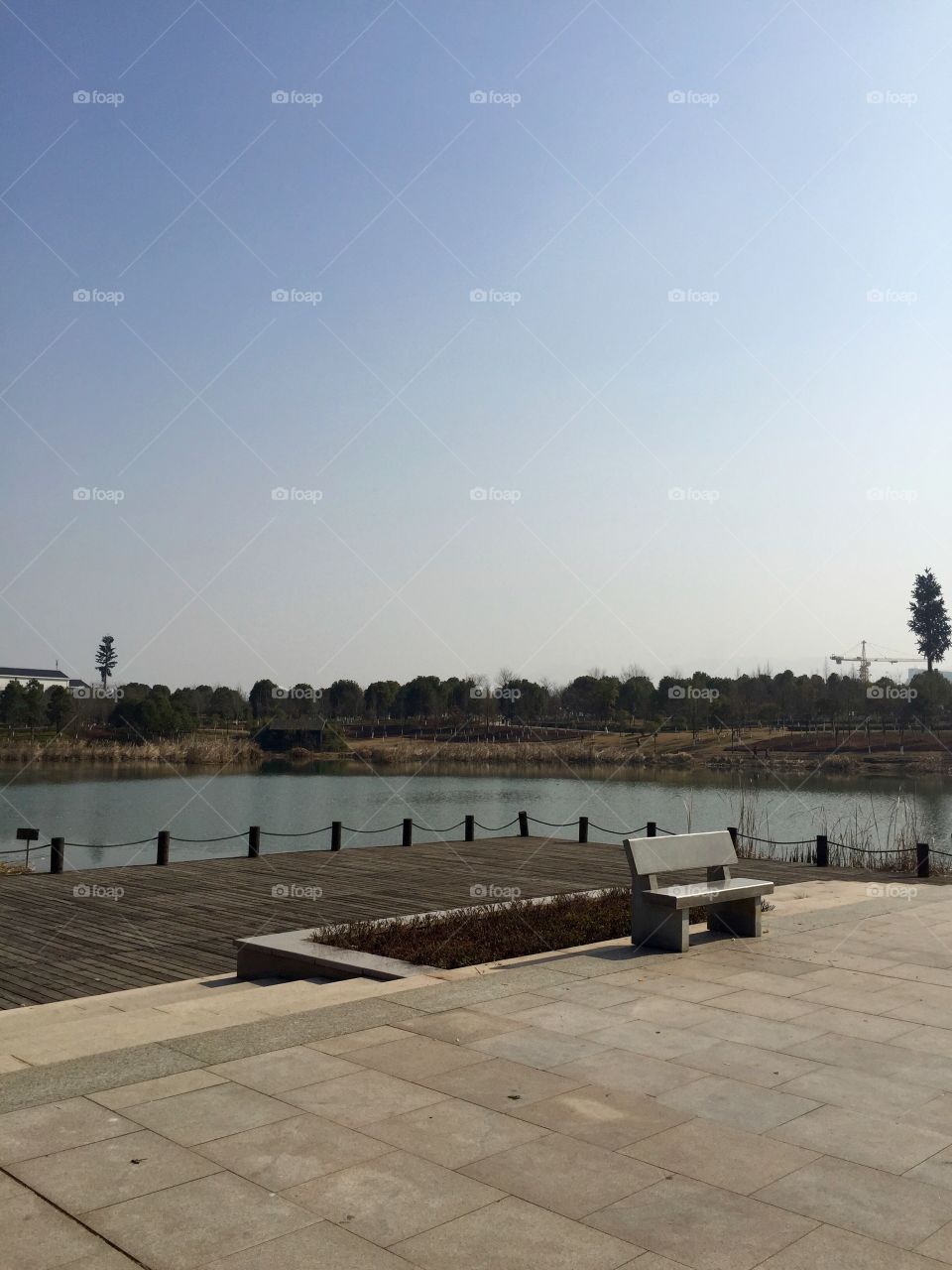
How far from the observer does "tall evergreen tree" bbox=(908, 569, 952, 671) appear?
90.5 meters

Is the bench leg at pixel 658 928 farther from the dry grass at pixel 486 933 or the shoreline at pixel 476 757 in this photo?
the shoreline at pixel 476 757

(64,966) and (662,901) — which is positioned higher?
(662,901)

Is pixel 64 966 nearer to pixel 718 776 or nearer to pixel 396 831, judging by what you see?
pixel 396 831

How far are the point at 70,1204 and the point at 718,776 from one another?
49.1 meters

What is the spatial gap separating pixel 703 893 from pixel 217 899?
7349mm

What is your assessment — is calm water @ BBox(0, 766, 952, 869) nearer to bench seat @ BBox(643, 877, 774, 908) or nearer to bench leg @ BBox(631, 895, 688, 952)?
bench seat @ BBox(643, 877, 774, 908)

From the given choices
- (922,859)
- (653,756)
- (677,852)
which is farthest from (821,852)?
(653,756)

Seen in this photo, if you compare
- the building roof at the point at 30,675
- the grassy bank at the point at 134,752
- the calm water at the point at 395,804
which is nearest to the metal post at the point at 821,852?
the calm water at the point at 395,804

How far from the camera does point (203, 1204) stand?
3904 mm

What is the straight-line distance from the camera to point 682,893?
28.2ft

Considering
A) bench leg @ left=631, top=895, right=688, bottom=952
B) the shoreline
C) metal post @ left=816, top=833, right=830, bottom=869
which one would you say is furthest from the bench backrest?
the shoreline

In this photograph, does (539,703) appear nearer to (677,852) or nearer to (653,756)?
(653,756)

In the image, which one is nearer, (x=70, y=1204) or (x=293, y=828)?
(x=70, y=1204)

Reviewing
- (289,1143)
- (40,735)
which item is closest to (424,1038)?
(289,1143)
